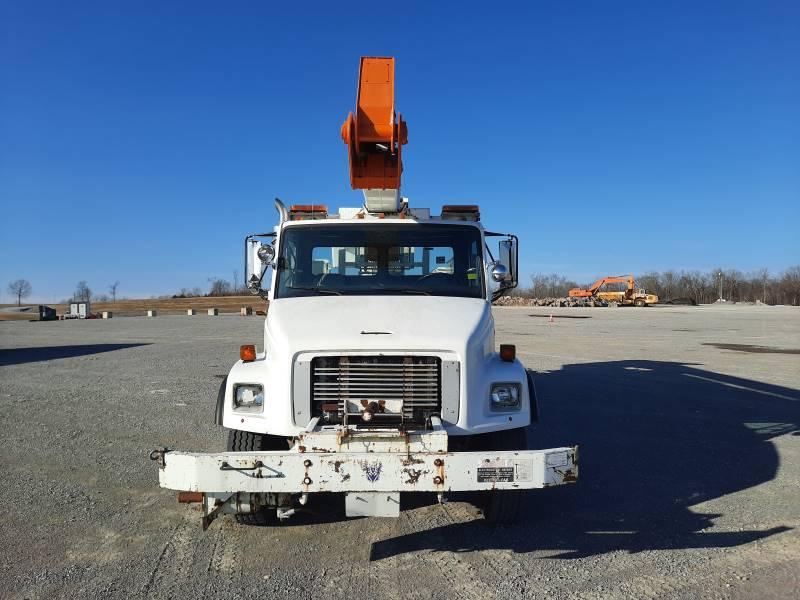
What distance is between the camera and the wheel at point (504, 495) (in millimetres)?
4426

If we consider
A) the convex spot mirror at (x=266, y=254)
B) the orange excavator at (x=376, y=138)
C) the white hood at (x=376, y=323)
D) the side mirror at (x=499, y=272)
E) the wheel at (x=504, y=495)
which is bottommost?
the wheel at (x=504, y=495)

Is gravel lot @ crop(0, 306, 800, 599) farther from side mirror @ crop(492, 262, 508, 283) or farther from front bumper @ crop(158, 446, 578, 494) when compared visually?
side mirror @ crop(492, 262, 508, 283)

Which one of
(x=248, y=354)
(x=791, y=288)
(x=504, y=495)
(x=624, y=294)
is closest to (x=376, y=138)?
(x=248, y=354)

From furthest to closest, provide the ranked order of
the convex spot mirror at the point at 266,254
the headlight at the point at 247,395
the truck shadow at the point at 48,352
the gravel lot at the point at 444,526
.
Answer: the truck shadow at the point at 48,352 → the convex spot mirror at the point at 266,254 → the headlight at the point at 247,395 → the gravel lot at the point at 444,526

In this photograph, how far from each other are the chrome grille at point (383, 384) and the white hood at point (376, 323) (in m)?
0.11

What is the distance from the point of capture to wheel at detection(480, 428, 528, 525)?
443cm

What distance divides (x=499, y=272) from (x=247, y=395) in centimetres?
240

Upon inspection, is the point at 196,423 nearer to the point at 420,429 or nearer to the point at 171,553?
the point at 171,553

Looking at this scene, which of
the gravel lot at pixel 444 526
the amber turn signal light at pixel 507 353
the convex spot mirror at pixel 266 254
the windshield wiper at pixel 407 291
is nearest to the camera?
the gravel lot at pixel 444 526

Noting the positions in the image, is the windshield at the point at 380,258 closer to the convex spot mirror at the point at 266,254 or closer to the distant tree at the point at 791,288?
the convex spot mirror at the point at 266,254

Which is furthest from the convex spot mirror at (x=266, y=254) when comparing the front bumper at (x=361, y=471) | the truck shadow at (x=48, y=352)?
the truck shadow at (x=48, y=352)

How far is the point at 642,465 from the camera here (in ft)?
20.4

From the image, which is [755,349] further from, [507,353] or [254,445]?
[254,445]

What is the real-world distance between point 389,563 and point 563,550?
118cm
